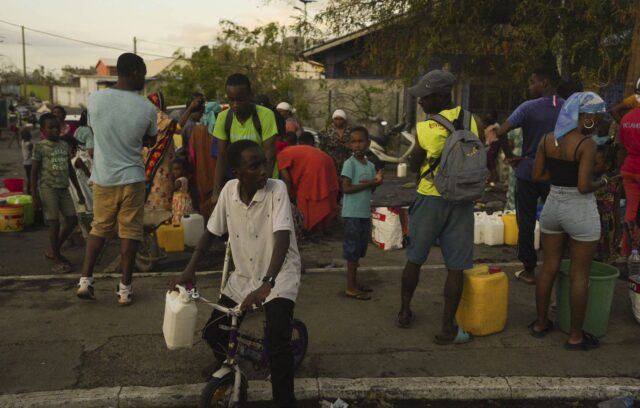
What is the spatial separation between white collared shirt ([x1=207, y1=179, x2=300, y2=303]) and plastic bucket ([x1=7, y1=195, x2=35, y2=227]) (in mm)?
6392

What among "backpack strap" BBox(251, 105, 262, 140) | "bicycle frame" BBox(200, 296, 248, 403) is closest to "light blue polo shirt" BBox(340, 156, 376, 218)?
"backpack strap" BBox(251, 105, 262, 140)

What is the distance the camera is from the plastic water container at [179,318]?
3.35 m

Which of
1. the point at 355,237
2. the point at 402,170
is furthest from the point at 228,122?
the point at 402,170

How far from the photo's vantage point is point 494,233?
26.2 ft

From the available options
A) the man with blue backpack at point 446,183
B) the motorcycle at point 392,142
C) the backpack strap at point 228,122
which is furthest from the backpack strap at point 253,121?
the motorcycle at point 392,142

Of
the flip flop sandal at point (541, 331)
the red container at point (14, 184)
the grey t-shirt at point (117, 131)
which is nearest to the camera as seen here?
the flip flop sandal at point (541, 331)

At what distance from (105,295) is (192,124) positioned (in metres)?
4.79

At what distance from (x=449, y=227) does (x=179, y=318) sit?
2153mm

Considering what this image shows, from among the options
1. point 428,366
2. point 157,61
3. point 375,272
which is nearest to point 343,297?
point 375,272

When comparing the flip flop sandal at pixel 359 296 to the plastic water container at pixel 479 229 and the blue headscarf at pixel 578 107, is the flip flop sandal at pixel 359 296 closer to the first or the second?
the blue headscarf at pixel 578 107

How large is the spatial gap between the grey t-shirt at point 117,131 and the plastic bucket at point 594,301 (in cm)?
368

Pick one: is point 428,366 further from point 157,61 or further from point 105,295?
point 157,61

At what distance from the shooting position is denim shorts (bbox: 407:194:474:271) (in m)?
4.50

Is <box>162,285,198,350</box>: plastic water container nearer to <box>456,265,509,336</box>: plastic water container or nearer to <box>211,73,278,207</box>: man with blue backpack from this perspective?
<box>211,73,278,207</box>: man with blue backpack
